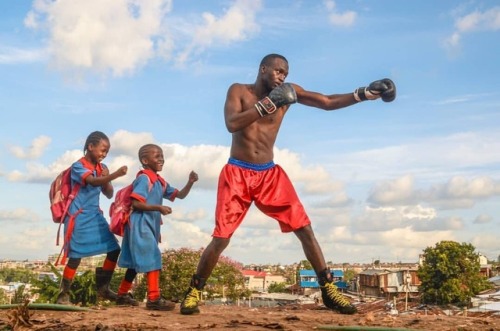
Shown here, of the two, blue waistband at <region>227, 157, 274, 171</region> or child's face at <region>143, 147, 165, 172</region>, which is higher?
child's face at <region>143, 147, 165, 172</region>

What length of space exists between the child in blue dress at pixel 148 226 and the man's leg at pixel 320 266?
1301 mm

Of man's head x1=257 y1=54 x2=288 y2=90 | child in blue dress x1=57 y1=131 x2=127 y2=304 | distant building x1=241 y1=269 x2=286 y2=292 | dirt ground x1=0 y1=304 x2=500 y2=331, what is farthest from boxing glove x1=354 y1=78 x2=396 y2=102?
distant building x1=241 y1=269 x2=286 y2=292

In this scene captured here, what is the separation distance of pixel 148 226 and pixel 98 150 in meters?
1.06

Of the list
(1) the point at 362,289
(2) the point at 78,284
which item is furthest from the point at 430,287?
(2) the point at 78,284

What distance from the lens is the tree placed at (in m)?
48.6

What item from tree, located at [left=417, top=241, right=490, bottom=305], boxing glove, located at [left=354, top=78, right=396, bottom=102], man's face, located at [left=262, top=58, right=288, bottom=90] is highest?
tree, located at [left=417, top=241, right=490, bottom=305]

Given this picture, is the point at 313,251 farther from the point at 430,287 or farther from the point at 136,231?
the point at 430,287

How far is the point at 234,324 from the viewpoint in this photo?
4793 millimetres

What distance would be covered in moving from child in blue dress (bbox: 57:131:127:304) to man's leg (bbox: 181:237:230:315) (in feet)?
4.44

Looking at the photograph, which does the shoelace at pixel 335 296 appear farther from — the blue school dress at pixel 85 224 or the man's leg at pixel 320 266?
the blue school dress at pixel 85 224

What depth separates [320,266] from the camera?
5762mm

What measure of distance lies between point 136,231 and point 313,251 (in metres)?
1.72

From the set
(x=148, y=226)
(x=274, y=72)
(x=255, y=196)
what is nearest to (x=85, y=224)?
(x=148, y=226)

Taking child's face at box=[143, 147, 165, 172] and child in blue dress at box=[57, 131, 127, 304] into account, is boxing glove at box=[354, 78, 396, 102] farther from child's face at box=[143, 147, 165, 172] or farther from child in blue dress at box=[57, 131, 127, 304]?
child in blue dress at box=[57, 131, 127, 304]
